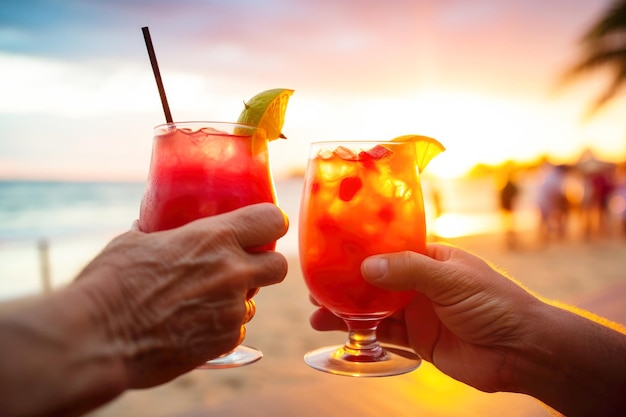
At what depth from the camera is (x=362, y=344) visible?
1.78m

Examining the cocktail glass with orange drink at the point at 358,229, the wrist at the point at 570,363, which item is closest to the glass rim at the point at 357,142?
the cocktail glass with orange drink at the point at 358,229

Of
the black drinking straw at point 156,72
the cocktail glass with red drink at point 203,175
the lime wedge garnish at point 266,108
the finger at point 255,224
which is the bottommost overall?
the finger at point 255,224

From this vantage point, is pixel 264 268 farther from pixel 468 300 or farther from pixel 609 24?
pixel 609 24

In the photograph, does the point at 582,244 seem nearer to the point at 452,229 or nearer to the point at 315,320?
the point at 452,229

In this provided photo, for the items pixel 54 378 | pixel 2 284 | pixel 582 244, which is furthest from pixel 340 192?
pixel 582 244

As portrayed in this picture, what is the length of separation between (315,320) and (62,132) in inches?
948

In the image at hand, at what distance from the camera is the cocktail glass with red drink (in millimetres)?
1509

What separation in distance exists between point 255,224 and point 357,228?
428 millimetres

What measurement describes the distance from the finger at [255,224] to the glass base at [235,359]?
392mm

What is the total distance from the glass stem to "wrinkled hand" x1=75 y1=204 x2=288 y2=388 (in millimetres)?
538

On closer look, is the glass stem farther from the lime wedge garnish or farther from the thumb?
the lime wedge garnish

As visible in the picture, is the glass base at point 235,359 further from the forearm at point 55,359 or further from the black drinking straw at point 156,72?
the black drinking straw at point 156,72

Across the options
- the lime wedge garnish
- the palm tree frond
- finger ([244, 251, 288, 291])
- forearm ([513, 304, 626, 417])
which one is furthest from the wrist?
the palm tree frond

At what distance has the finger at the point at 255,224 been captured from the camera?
1.28 meters
